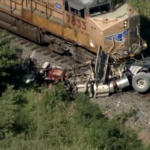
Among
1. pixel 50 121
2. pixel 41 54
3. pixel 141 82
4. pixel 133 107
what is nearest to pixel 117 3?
pixel 41 54

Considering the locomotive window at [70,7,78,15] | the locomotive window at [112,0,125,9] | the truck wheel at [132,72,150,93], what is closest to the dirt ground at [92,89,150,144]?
the truck wheel at [132,72,150,93]

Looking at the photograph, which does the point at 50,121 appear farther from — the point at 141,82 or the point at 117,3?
the point at 117,3

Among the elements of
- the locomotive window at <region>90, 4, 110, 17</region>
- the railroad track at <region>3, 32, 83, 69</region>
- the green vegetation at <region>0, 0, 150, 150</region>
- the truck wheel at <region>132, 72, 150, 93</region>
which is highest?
the locomotive window at <region>90, 4, 110, 17</region>

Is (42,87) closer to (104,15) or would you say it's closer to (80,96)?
(80,96)

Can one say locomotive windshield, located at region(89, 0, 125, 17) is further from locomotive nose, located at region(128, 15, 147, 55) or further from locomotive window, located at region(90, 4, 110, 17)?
locomotive nose, located at region(128, 15, 147, 55)

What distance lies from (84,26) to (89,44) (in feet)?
2.46

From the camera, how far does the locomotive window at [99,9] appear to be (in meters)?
23.1

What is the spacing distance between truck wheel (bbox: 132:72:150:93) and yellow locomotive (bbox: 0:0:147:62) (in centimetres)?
176

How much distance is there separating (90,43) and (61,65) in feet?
4.99

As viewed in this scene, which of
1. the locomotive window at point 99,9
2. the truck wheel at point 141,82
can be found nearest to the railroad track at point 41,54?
the locomotive window at point 99,9

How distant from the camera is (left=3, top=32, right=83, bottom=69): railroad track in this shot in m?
24.1

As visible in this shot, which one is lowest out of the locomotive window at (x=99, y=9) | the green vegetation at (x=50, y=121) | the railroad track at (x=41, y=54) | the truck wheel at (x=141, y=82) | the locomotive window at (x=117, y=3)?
the green vegetation at (x=50, y=121)

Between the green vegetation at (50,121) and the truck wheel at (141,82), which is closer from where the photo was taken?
the green vegetation at (50,121)

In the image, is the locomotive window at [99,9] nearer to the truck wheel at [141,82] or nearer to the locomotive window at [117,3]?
the locomotive window at [117,3]
